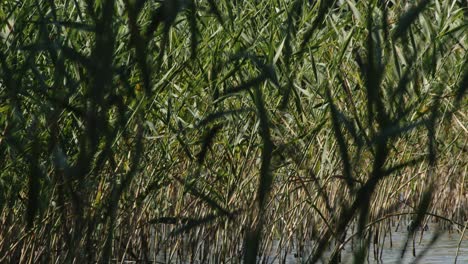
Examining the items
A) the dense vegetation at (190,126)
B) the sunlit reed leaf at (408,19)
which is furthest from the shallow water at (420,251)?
the sunlit reed leaf at (408,19)

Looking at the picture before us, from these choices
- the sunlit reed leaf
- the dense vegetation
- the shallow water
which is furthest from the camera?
the shallow water

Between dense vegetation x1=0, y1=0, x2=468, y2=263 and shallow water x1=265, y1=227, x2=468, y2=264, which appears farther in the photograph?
shallow water x1=265, y1=227, x2=468, y2=264

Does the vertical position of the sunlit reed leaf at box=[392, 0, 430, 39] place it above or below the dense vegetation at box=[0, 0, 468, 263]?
below

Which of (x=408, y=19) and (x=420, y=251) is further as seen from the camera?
(x=420, y=251)

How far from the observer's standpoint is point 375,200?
553 cm

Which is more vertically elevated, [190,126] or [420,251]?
[190,126]

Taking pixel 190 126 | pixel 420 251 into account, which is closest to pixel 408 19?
pixel 190 126

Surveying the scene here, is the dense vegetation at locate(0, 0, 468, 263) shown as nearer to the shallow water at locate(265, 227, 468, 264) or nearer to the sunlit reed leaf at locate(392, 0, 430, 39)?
the shallow water at locate(265, 227, 468, 264)

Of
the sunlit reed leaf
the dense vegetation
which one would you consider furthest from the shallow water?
the sunlit reed leaf

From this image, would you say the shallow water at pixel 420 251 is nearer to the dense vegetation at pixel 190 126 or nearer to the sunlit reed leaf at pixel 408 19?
the dense vegetation at pixel 190 126

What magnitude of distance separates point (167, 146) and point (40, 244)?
65 centimetres

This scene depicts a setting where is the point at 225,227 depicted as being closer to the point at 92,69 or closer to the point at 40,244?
the point at 40,244

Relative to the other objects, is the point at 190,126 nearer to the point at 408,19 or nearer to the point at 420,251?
the point at 420,251

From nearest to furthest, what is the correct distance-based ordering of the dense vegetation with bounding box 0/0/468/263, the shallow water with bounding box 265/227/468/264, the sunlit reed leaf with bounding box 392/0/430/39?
the sunlit reed leaf with bounding box 392/0/430/39, the dense vegetation with bounding box 0/0/468/263, the shallow water with bounding box 265/227/468/264
